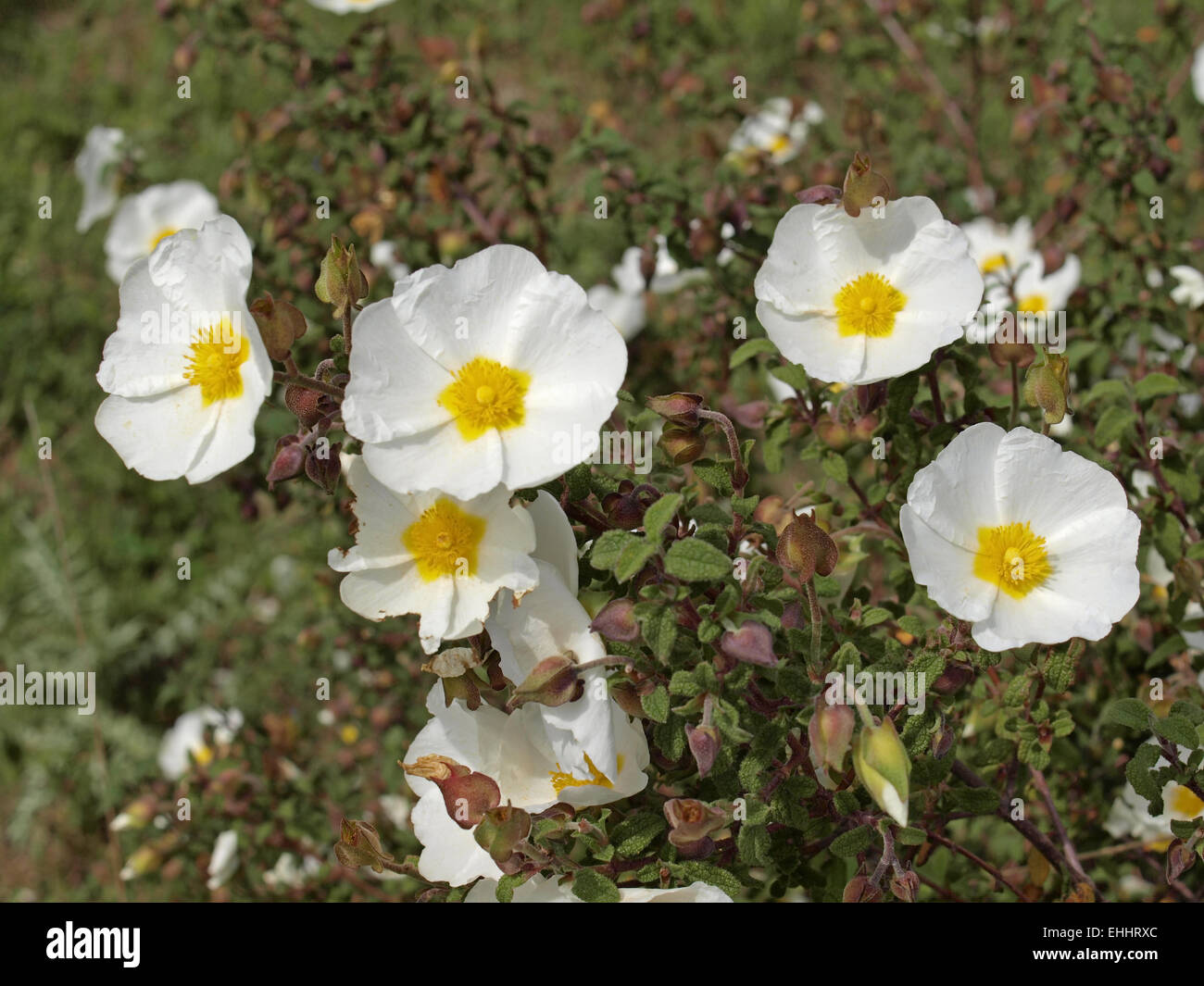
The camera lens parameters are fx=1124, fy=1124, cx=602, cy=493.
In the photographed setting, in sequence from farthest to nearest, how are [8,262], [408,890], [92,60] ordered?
[92,60] → [8,262] → [408,890]

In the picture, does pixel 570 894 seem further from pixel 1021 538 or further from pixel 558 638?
pixel 1021 538

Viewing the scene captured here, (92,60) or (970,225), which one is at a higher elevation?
(92,60)

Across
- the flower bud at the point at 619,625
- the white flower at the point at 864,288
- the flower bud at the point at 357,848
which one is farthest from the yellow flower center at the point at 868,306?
the flower bud at the point at 357,848

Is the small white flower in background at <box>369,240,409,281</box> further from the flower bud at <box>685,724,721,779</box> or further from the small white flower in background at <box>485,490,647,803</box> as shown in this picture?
the flower bud at <box>685,724,721,779</box>

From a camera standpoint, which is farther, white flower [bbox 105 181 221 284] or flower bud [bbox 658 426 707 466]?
white flower [bbox 105 181 221 284]

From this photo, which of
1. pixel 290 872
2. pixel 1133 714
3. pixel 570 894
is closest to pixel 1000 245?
pixel 1133 714

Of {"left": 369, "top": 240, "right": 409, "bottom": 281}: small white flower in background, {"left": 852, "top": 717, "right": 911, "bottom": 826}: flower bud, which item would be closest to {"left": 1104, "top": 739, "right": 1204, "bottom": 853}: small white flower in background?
{"left": 852, "top": 717, "right": 911, "bottom": 826}: flower bud
